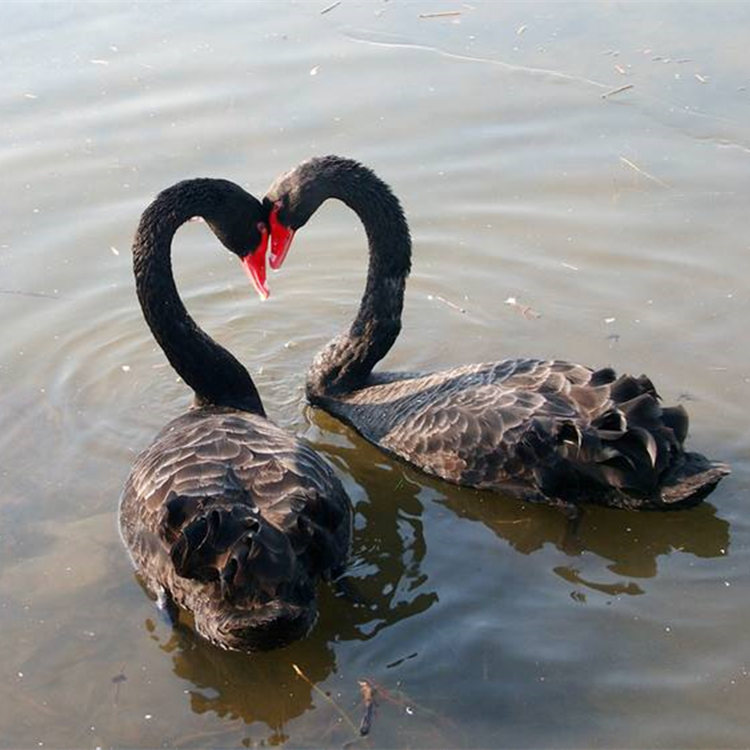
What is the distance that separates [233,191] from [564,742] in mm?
3208

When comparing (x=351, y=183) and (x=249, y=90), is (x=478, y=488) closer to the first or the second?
(x=351, y=183)

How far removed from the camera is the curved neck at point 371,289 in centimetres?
695

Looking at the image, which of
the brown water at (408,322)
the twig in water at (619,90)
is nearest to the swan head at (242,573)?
the brown water at (408,322)

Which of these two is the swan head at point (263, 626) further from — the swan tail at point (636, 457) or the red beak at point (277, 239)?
the red beak at point (277, 239)

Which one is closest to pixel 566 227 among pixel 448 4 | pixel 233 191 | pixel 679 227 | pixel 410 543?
pixel 679 227

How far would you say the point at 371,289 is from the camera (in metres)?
7.04

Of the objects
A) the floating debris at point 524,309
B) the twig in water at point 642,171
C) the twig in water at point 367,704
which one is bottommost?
the twig in water at point 367,704

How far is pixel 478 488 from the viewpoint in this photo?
6.00 m

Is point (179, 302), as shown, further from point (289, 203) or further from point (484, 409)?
point (484, 409)

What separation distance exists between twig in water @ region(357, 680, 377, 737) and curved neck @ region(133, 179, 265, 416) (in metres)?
2.04

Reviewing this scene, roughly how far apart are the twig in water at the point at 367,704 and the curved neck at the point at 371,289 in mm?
2421

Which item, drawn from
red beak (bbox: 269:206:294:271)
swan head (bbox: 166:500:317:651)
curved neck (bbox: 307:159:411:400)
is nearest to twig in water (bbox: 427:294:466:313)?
curved neck (bbox: 307:159:411:400)

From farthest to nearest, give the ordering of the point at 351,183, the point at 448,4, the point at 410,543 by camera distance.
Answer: the point at 448,4, the point at 351,183, the point at 410,543

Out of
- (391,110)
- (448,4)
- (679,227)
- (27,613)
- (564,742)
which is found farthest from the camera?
(448,4)
